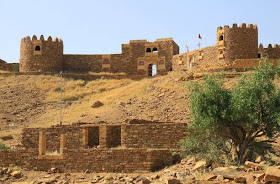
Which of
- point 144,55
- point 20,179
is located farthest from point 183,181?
point 144,55

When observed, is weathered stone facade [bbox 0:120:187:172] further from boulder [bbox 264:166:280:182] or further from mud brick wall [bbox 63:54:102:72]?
mud brick wall [bbox 63:54:102:72]

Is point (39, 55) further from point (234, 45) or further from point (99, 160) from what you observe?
point (99, 160)

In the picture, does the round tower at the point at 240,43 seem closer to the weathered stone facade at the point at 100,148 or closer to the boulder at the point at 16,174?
the weathered stone facade at the point at 100,148

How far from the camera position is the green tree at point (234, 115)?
64.0 ft

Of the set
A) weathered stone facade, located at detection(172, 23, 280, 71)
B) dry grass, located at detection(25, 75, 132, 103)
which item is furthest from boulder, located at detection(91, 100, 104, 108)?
weathered stone facade, located at detection(172, 23, 280, 71)

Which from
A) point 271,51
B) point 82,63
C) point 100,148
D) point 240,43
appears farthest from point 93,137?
point 82,63

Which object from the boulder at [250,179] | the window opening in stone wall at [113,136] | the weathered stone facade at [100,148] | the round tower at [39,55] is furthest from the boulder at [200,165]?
the round tower at [39,55]

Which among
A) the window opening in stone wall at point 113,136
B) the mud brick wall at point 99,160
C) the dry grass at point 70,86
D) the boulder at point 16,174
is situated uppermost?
the dry grass at point 70,86

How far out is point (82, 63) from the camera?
54031 mm

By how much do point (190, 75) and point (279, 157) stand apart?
21747mm

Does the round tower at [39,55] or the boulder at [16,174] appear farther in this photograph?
the round tower at [39,55]

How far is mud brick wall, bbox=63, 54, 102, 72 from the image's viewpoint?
53656 millimetres

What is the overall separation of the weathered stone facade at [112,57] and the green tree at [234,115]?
31.1 meters

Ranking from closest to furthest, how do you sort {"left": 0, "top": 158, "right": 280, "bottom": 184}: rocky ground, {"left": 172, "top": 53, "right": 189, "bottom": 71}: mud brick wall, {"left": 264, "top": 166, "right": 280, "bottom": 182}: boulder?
{"left": 264, "top": 166, "right": 280, "bottom": 182}: boulder, {"left": 0, "top": 158, "right": 280, "bottom": 184}: rocky ground, {"left": 172, "top": 53, "right": 189, "bottom": 71}: mud brick wall
